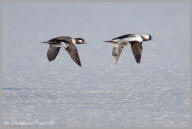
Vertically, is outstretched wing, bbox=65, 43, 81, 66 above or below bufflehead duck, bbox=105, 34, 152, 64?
below

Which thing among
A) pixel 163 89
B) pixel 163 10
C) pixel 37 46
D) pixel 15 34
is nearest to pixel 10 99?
pixel 163 89

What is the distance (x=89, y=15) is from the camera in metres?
19.6

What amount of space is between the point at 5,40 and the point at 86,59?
316 cm

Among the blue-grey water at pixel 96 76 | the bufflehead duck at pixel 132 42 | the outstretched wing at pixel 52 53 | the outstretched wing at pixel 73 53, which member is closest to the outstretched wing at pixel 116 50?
the bufflehead duck at pixel 132 42

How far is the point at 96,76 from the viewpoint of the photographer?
441 inches

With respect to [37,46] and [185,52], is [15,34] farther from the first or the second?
[185,52]

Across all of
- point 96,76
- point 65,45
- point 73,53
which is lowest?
point 96,76

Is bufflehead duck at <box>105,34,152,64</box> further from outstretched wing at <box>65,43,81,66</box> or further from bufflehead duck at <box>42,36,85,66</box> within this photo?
outstretched wing at <box>65,43,81,66</box>

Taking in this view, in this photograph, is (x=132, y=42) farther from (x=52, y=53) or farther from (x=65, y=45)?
(x=52, y=53)

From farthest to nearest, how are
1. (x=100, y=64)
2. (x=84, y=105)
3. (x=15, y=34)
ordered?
1. (x=15, y=34)
2. (x=100, y=64)
3. (x=84, y=105)

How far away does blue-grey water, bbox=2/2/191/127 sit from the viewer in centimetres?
871

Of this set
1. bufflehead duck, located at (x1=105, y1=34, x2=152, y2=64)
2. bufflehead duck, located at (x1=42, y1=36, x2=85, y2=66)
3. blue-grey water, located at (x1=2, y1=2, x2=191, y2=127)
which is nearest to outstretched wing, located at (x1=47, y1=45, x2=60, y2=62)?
bufflehead duck, located at (x1=42, y1=36, x2=85, y2=66)

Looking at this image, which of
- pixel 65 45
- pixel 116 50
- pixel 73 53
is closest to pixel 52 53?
pixel 65 45

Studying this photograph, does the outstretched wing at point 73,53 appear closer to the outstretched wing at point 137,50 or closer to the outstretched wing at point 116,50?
the outstretched wing at point 137,50
